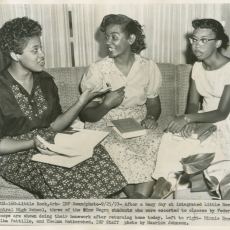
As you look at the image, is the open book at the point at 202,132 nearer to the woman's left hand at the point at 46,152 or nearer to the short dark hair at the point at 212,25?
the short dark hair at the point at 212,25

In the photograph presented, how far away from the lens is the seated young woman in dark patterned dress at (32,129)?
1.26m

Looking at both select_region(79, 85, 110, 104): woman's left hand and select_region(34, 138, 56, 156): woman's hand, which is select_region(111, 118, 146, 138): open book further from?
select_region(34, 138, 56, 156): woman's hand

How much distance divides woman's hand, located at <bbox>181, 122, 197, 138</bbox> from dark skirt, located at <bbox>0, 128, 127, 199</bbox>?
389 mm

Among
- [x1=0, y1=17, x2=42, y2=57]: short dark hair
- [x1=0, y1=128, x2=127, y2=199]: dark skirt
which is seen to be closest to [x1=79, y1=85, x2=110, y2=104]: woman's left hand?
[x1=0, y1=128, x2=127, y2=199]: dark skirt

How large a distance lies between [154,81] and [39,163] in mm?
813

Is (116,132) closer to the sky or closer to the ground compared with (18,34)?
closer to the ground

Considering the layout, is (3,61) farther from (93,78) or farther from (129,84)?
(129,84)

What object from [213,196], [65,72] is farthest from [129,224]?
[65,72]

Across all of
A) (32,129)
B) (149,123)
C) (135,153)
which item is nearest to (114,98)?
(149,123)

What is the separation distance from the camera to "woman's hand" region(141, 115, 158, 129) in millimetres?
1558

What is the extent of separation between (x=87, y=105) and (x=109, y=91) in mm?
150

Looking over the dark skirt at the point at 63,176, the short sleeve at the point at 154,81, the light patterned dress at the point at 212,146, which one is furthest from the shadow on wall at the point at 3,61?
the light patterned dress at the point at 212,146

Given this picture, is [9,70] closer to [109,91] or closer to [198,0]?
[109,91]

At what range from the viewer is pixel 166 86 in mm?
1767
